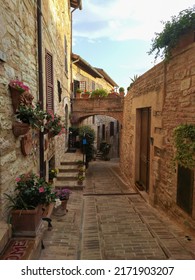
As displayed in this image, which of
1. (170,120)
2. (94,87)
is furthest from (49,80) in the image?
(94,87)

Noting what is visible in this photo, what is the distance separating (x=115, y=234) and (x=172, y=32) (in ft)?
13.4

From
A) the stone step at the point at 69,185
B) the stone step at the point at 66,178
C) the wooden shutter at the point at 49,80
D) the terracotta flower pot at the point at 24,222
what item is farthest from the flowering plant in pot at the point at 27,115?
the stone step at the point at 66,178

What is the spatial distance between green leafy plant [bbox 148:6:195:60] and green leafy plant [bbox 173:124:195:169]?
1.74 metres

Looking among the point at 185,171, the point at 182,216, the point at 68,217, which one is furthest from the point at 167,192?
the point at 68,217

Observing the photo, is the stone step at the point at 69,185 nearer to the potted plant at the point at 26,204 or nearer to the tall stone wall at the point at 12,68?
the tall stone wall at the point at 12,68

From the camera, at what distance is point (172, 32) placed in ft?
13.1

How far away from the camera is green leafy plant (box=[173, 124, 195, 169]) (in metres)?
3.42

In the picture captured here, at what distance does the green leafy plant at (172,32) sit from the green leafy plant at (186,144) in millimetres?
1742

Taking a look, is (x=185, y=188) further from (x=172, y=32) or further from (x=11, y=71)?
(x=11, y=71)

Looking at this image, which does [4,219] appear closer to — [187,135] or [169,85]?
[187,135]

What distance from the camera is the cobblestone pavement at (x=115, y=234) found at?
3.23 m

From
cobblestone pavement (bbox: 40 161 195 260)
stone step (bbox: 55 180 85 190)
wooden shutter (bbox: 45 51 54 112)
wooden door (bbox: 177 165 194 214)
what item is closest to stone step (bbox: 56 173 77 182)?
stone step (bbox: 55 180 85 190)

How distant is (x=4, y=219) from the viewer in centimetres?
272
